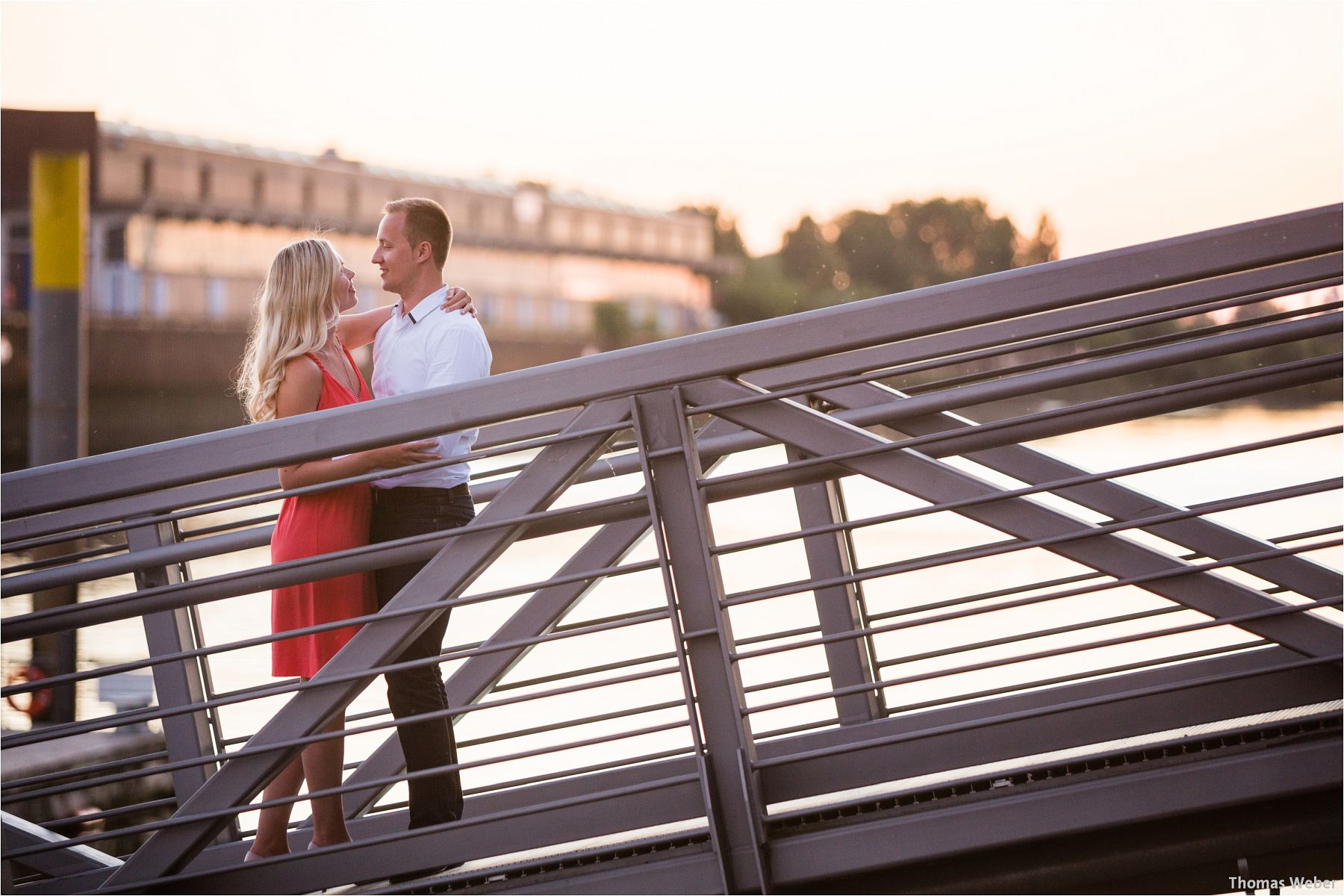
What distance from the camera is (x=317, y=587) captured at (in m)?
2.88

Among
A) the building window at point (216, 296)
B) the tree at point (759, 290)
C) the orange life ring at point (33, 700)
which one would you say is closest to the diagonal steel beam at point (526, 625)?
the orange life ring at point (33, 700)

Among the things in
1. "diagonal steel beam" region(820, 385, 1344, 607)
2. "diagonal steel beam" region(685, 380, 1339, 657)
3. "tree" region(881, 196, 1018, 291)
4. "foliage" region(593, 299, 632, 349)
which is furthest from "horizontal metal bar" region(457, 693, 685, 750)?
"tree" region(881, 196, 1018, 291)

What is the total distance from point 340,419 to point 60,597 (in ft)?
24.5

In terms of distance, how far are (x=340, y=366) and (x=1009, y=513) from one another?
163 centimetres

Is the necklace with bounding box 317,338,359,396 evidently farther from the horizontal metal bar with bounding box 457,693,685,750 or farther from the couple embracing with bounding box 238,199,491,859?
the horizontal metal bar with bounding box 457,693,685,750

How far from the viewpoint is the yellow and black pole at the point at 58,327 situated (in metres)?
7.32

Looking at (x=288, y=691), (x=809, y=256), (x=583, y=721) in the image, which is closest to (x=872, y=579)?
(x=583, y=721)

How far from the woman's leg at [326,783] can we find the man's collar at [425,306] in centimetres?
97

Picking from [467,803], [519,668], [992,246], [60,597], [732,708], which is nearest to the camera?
[732,708]

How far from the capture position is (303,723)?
2.59 m

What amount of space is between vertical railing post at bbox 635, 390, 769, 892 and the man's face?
964mm

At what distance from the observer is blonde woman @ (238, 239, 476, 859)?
287 centimetres

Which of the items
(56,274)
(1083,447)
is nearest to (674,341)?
(56,274)

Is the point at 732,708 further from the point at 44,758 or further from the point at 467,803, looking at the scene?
the point at 44,758
